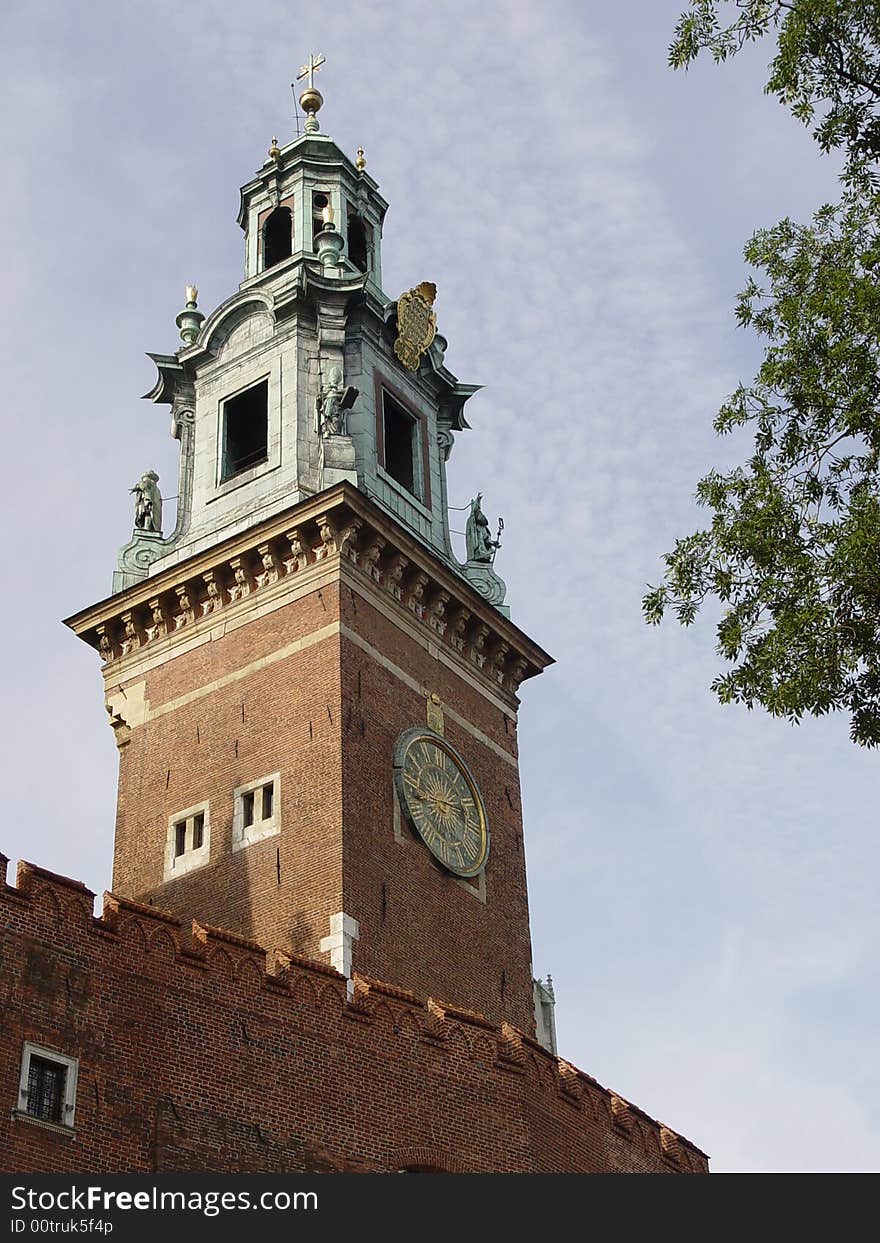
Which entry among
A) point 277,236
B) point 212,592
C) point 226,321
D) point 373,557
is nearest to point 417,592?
point 373,557

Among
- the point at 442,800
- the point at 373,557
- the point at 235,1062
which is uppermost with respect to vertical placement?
the point at 373,557

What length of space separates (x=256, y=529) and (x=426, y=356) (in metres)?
9.00

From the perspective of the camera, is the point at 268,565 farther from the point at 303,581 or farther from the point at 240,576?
the point at 303,581

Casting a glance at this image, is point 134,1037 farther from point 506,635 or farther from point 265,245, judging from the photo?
point 265,245

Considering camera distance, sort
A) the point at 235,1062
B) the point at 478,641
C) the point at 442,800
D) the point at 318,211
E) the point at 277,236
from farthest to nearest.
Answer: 1. the point at 277,236
2. the point at 318,211
3. the point at 478,641
4. the point at 442,800
5. the point at 235,1062

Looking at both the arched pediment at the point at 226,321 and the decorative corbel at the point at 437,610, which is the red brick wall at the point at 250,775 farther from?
the arched pediment at the point at 226,321

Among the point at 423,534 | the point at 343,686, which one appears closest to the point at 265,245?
the point at 423,534

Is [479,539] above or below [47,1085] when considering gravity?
above

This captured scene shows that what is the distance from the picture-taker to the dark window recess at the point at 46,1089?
21.9 meters

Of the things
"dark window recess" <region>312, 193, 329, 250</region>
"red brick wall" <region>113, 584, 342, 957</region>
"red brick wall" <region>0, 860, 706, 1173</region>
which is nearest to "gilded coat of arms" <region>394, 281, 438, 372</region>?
"dark window recess" <region>312, 193, 329, 250</region>

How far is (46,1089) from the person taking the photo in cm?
2222

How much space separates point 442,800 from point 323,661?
383cm

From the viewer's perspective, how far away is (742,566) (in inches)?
819

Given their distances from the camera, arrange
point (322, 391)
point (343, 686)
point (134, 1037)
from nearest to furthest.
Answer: point (134, 1037), point (343, 686), point (322, 391)
